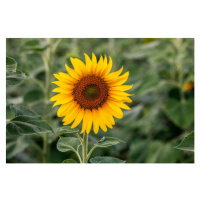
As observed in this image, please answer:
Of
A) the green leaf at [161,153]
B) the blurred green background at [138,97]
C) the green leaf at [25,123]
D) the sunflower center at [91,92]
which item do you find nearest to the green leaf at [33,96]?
the blurred green background at [138,97]

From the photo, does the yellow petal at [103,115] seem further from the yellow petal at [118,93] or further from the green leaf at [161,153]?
the green leaf at [161,153]

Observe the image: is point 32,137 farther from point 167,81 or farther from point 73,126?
point 167,81

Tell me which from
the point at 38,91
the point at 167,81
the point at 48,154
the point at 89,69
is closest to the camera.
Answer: the point at 89,69

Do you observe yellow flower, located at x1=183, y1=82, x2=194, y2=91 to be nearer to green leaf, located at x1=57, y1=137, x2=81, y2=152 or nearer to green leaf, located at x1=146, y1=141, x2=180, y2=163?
green leaf, located at x1=146, y1=141, x2=180, y2=163

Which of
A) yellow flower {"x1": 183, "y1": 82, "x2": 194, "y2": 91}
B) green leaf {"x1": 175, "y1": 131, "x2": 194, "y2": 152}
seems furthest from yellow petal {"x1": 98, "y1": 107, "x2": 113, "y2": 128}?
yellow flower {"x1": 183, "y1": 82, "x2": 194, "y2": 91}

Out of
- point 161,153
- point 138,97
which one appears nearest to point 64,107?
point 161,153

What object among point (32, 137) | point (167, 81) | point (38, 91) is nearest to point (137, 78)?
point (167, 81)
